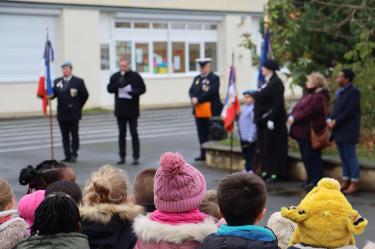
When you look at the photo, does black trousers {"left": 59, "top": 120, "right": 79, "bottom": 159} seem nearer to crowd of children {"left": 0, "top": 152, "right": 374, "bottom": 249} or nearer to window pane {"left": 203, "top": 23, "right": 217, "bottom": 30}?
crowd of children {"left": 0, "top": 152, "right": 374, "bottom": 249}

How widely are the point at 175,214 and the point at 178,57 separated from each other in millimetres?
27322

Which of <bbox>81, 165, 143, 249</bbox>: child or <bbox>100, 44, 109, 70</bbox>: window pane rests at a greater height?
<bbox>100, 44, 109, 70</bbox>: window pane

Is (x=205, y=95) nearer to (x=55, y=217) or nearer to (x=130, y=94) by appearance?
(x=130, y=94)

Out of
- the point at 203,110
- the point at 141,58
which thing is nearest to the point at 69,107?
the point at 203,110

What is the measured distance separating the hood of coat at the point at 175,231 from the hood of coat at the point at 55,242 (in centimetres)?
46

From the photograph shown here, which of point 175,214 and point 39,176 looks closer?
point 175,214

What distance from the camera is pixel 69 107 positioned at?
529 inches

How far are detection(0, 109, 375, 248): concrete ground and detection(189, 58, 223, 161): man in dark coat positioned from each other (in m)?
0.61

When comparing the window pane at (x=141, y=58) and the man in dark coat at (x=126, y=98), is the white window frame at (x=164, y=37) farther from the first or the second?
the man in dark coat at (x=126, y=98)

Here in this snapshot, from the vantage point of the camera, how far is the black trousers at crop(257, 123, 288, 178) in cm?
1041

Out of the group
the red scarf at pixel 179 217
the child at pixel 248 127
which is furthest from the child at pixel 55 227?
the child at pixel 248 127

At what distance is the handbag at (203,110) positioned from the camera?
13.1 meters

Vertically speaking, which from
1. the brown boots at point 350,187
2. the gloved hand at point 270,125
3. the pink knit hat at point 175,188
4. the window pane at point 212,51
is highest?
the window pane at point 212,51

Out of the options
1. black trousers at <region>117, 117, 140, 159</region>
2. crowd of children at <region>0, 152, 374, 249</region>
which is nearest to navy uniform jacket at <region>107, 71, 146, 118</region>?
black trousers at <region>117, 117, 140, 159</region>
